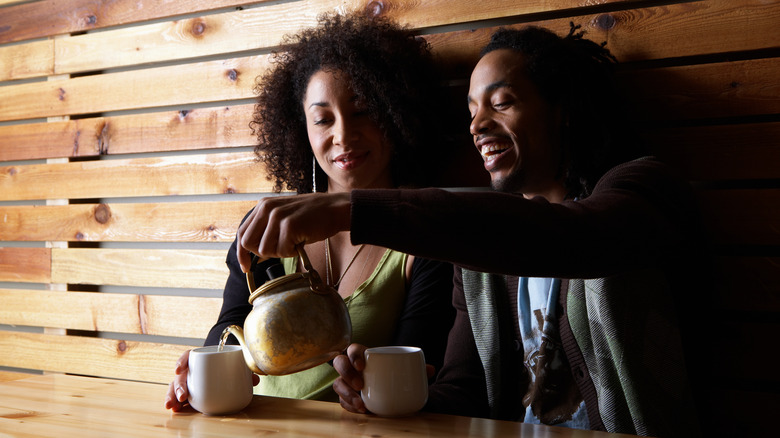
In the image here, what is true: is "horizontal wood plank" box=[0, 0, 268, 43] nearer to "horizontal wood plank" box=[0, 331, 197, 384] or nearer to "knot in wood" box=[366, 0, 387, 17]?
"knot in wood" box=[366, 0, 387, 17]

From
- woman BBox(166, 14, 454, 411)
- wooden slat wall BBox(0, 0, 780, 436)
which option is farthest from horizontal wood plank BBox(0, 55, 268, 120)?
woman BBox(166, 14, 454, 411)

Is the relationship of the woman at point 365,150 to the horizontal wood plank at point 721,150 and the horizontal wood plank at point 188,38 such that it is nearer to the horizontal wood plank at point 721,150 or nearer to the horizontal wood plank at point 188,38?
the horizontal wood plank at point 188,38

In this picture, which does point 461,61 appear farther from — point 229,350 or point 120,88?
point 120,88

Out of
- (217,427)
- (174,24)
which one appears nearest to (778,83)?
(217,427)

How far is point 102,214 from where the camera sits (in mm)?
2543

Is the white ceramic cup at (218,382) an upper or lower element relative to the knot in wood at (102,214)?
lower

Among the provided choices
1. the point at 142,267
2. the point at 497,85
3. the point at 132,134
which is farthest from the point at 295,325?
the point at 132,134

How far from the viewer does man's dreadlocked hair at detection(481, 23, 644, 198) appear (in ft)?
5.16

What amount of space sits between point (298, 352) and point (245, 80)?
4.82ft

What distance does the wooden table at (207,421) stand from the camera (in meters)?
1.06

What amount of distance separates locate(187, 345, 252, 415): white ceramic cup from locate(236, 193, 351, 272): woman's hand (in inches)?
9.9

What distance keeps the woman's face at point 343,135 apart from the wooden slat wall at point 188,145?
10.5 inches

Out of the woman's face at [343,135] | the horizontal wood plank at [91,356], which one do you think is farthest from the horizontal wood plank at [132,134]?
the horizontal wood plank at [91,356]

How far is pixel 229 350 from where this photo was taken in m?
1.23
